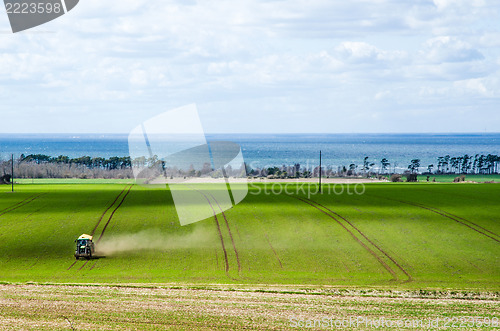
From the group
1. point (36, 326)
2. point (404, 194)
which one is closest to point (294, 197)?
point (404, 194)

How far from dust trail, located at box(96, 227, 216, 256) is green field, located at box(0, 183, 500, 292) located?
101 mm

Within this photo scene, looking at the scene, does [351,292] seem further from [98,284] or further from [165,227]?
[165,227]


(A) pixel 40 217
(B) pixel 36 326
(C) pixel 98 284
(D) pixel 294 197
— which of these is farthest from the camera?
(D) pixel 294 197

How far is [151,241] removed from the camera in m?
50.9

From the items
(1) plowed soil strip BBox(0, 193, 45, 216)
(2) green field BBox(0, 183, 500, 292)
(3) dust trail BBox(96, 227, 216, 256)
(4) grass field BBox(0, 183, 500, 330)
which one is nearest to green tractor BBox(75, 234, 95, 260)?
(2) green field BBox(0, 183, 500, 292)

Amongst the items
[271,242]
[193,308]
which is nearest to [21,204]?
[271,242]

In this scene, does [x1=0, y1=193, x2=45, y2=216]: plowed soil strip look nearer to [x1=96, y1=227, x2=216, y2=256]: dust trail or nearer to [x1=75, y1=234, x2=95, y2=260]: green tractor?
[x1=96, y1=227, x2=216, y2=256]: dust trail

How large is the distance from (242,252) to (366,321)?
21106 millimetres

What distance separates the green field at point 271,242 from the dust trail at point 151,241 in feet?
0.33

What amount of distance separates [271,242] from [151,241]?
462 inches

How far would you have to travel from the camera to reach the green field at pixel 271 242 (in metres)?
40.2

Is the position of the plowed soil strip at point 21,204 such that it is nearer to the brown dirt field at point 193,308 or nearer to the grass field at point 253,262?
the grass field at point 253,262

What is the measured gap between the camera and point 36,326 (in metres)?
25.5

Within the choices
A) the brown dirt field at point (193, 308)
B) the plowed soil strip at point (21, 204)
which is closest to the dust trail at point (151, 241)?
the brown dirt field at point (193, 308)
